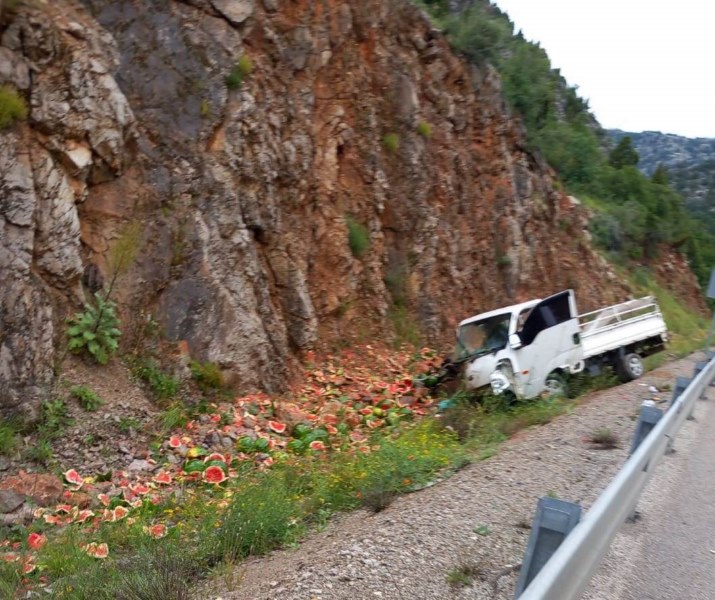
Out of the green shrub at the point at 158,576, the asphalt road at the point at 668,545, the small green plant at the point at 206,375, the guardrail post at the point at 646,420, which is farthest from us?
the small green plant at the point at 206,375

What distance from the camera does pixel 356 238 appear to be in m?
16.7

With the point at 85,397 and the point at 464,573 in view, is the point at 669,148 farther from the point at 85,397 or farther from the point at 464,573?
the point at 464,573

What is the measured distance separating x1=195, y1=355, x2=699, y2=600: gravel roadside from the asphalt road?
52 centimetres

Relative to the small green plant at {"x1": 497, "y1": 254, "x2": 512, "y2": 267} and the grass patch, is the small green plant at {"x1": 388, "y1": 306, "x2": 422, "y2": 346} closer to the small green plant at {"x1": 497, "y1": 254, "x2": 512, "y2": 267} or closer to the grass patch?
the small green plant at {"x1": 497, "y1": 254, "x2": 512, "y2": 267}

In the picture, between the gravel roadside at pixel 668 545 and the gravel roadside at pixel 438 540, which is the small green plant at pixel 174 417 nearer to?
the gravel roadside at pixel 438 540

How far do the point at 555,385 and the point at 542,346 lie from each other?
2.50 feet

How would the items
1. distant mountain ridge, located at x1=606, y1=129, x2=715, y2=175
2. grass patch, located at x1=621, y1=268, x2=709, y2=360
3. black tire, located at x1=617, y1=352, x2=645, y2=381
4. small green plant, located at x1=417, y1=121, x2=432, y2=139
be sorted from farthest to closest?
1. distant mountain ridge, located at x1=606, y1=129, x2=715, y2=175
2. grass patch, located at x1=621, y1=268, x2=709, y2=360
3. small green plant, located at x1=417, y1=121, x2=432, y2=139
4. black tire, located at x1=617, y1=352, x2=645, y2=381

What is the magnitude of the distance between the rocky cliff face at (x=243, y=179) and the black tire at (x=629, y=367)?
531 cm

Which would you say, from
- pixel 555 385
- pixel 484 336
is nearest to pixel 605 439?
pixel 555 385

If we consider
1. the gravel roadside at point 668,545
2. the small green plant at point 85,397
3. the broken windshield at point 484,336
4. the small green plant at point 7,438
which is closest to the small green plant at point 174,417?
the small green plant at point 85,397

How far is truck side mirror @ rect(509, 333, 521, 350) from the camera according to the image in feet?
41.2

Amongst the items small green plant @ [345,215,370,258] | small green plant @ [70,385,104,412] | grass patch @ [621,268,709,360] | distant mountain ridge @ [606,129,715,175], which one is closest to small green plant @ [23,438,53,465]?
small green plant @ [70,385,104,412]

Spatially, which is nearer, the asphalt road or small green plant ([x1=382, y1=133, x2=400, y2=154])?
the asphalt road

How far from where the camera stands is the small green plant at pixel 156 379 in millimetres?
10445
